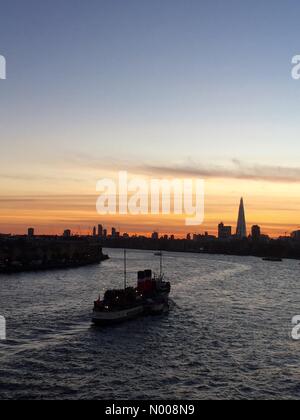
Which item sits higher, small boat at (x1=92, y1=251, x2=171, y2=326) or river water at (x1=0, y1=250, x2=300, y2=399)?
small boat at (x1=92, y1=251, x2=171, y2=326)

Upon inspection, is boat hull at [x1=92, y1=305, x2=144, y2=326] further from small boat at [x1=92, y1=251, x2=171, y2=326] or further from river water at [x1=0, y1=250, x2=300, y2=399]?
river water at [x1=0, y1=250, x2=300, y2=399]

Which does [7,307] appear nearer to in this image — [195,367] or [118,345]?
[118,345]

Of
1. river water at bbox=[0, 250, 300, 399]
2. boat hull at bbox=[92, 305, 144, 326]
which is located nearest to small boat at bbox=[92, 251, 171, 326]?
boat hull at bbox=[92, 305, 144, 326]

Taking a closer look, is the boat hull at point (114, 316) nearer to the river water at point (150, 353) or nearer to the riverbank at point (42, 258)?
the river water at point (150, 353)

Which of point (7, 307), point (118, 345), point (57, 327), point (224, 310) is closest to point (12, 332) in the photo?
point (57, 327)

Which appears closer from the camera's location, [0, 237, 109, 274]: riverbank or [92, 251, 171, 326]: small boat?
[92, 251, 171, 326]: small boat

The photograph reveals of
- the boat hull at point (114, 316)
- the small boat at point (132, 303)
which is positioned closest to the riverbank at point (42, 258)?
the small boat at point (132, 303)

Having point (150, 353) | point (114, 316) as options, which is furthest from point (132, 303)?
point (150, 353)
